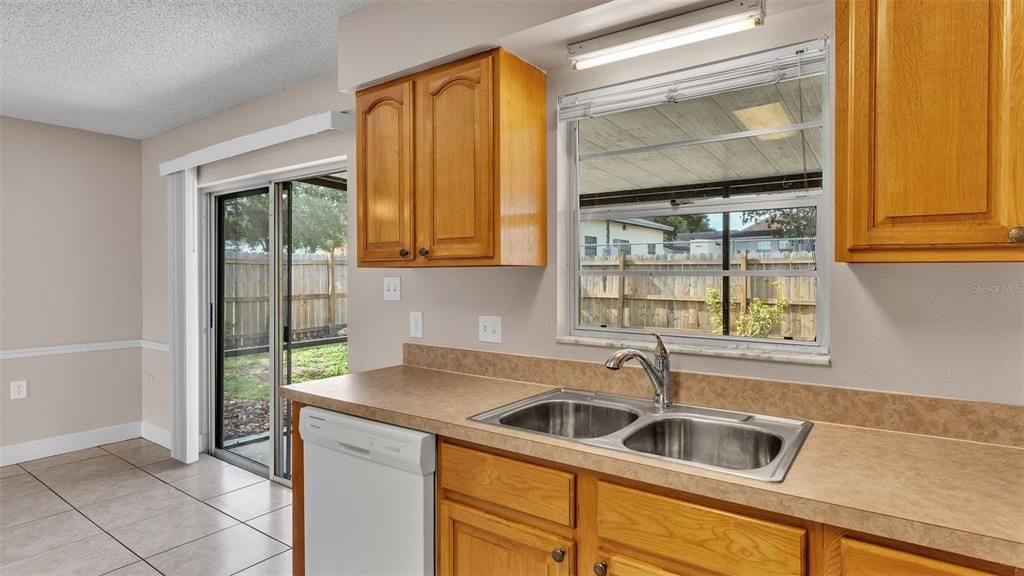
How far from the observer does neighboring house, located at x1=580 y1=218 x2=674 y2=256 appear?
2.08 metres

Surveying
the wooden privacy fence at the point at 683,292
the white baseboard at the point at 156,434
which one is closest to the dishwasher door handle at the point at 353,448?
the wooden privacy fence at the point at 683,292

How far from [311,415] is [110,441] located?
3.60m

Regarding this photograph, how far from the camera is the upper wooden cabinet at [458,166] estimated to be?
1.99 metres

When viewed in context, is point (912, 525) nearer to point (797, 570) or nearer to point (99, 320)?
point (797, 570)

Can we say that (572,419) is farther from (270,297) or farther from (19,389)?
(19,389)

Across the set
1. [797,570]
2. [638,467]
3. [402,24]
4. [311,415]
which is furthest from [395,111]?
[797,570]

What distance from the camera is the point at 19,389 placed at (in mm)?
4082

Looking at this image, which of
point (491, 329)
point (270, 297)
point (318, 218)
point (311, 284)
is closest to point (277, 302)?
point (270, 297)

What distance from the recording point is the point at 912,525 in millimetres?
1013

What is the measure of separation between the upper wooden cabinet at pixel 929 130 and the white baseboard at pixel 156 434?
477 cm

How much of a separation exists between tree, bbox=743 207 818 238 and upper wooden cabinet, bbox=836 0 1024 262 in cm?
41

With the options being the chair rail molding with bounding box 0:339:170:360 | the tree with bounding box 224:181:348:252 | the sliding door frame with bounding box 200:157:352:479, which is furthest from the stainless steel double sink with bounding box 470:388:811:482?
the chair rail molding with bounding box 0:339:170:360

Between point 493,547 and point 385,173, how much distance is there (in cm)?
148

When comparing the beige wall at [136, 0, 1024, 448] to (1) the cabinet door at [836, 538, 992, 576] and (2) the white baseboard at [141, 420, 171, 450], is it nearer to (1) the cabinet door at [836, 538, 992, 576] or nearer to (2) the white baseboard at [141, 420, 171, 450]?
(1) the cabinet door at [836, 538, 992, 576]
